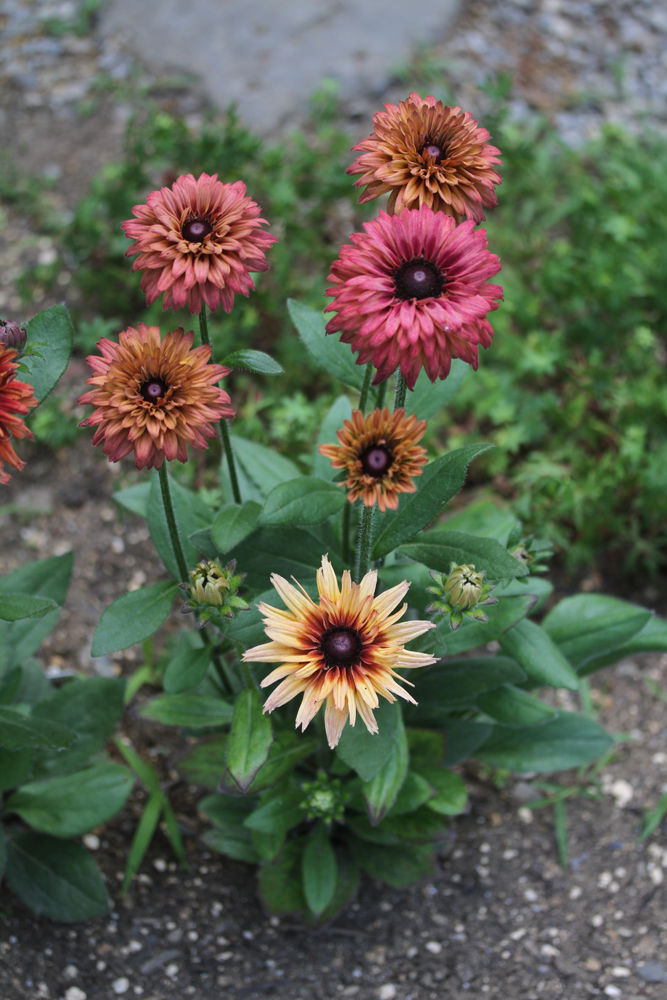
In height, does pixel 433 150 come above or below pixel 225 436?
above

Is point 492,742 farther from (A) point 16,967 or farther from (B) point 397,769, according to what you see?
(A) point 16,967

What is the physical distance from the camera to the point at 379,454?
5.03 feet

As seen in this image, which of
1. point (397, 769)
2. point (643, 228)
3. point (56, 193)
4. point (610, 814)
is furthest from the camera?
point (56, 193)

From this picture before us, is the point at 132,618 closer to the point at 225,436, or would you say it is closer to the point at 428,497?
the point at 225,436

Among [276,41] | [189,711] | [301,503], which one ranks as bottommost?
[189,711]

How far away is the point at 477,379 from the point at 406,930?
178 cm

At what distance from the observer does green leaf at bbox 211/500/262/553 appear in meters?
1.76

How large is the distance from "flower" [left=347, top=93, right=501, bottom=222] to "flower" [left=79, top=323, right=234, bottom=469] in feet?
1.46

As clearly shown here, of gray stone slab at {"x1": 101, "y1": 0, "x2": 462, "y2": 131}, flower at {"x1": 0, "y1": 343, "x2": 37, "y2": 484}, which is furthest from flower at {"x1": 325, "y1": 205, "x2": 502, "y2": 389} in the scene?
gray stone slab at {"x1": 101, "y1": 0, "x2": 462, "y2": 131}

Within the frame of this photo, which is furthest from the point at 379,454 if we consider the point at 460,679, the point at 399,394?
the point at 460,679

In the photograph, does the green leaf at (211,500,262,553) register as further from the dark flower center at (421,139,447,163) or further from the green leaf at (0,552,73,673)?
the dark flower center at (421,139,447,163)

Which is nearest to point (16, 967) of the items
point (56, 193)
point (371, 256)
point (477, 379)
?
point (371, 256)

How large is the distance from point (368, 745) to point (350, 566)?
1.40 feet

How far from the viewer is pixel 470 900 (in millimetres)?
2398
